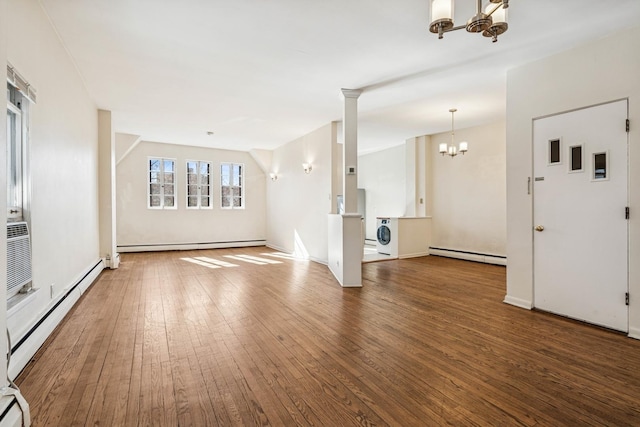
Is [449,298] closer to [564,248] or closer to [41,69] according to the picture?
[564,248]

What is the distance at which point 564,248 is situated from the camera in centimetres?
343

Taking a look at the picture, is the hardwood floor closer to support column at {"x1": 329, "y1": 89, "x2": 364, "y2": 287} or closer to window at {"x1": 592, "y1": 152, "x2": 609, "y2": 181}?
support column at {"x1": 329, "y1": 89, "x2": 364, "y2": 287}

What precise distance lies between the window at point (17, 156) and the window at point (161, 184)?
6204 millimetres

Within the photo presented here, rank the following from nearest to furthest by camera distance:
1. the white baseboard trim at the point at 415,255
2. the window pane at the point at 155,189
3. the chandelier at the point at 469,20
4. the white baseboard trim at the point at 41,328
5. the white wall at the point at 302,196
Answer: the chandelier at the point at 469,20
the white baseboard trim at the point at 41,328
the white wall at the point at 302,196
the white baseboard trim at the point at 415,255
the window pane at the point at 155,189

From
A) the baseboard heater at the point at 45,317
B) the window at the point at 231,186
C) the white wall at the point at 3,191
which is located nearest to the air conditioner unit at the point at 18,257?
the baseboard heater at the point at 45,317

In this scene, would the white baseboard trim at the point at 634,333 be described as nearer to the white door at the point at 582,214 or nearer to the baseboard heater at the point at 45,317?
the white door at the point at 582,214

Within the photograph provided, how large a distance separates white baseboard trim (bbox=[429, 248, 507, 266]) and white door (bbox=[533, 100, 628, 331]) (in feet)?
9.59

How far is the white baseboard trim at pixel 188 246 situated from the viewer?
8227 mm

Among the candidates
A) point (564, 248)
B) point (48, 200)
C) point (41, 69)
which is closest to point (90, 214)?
point (48, 200)

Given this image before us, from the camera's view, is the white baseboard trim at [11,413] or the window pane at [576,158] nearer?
the white baseboard trim at [11,413]

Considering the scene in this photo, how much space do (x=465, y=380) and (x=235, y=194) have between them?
8.47 meters

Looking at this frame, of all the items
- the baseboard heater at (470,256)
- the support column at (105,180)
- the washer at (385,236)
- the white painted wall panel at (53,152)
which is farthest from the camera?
the washer at (385,236)

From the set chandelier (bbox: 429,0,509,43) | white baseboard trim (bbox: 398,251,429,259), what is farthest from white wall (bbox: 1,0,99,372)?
white baseboard trim (bbox: 398,251,429,259)

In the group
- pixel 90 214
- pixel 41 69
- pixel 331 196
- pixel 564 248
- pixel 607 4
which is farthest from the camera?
pixel 331 196
